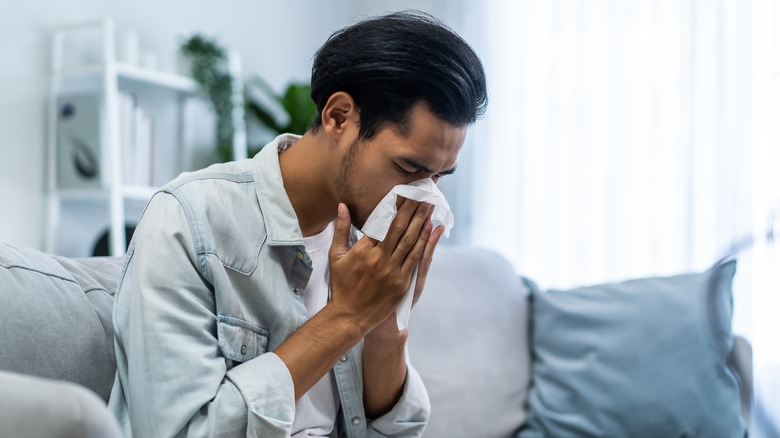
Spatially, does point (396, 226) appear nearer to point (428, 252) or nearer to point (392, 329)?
point (428, 252)

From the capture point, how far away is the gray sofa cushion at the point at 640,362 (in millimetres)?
1868

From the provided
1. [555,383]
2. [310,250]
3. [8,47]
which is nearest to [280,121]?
[8,47]

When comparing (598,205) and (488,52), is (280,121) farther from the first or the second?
(598,205)

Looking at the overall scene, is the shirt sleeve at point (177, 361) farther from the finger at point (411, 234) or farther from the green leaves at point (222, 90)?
the green leaves at point (222, 90)

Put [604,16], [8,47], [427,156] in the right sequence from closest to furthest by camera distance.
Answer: [427,156], [8,47], [604,16]

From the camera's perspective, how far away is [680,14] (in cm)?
291

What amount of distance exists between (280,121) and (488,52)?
986 millimetres

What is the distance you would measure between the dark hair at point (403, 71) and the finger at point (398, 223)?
0.12 meters

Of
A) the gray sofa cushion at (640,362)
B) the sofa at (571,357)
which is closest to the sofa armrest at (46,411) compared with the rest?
the sofa at (571,357)

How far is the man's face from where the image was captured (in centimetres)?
118

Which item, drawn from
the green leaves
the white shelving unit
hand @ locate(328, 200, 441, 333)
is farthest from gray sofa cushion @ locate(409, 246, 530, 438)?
the white shelving unit

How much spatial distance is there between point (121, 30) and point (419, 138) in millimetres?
2153

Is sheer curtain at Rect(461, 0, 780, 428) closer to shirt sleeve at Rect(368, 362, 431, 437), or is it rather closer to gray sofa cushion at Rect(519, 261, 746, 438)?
gray sofa cushion at Rect(519, 261, 746, 438)

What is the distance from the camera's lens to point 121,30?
9.78 feet
